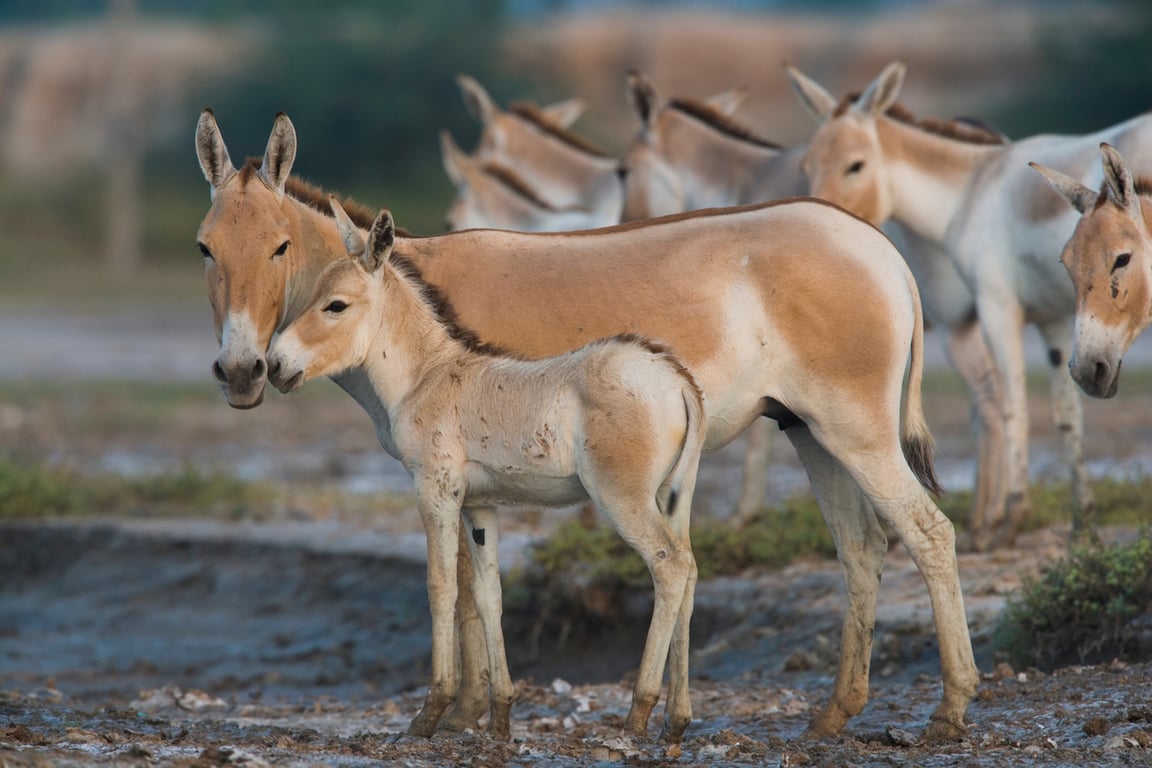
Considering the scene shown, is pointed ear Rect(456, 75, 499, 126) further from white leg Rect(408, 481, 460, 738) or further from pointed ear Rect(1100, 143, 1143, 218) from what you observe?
white leg Rect(408, 481, 460, 738)

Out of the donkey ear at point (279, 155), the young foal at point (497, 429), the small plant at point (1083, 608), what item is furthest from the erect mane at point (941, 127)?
the young foal at point (497, 429)

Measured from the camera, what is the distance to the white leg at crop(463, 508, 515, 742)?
5.75 metres

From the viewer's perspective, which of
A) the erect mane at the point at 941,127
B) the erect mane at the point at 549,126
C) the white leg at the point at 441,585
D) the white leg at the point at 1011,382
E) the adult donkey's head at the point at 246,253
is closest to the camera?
the white leg at the point at 441,585

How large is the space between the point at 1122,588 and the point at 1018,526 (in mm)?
1785

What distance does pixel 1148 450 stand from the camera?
12.4 meters

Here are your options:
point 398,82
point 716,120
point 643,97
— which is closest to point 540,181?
point 643,97

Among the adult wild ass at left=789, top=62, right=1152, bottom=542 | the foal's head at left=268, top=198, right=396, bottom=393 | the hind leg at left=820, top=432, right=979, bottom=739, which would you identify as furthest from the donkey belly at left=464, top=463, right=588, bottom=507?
the adult wild ass at left=789, top=62, right=1152, bottom=542

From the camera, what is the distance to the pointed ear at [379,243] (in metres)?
5.75

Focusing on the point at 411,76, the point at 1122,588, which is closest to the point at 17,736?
the point at 1122,588

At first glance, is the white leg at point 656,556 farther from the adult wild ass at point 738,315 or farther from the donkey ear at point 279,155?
the donkey ear at point 279,155

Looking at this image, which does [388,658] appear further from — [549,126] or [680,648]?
[549,126]

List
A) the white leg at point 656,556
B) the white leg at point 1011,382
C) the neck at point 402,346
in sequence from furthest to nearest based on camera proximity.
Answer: the white leg at point 1011,382 < the neck at point 402,346 < the white leg at point 656,556

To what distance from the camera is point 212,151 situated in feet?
20.5

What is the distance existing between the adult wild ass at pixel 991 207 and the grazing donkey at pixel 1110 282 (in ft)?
6.13
